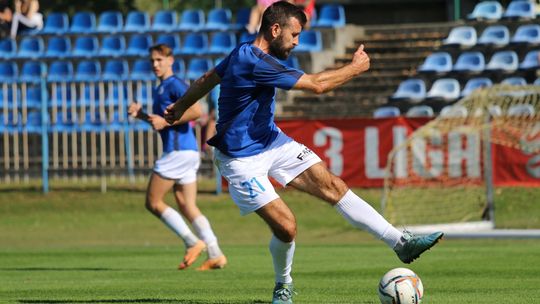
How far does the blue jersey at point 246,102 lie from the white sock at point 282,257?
30.2 inches

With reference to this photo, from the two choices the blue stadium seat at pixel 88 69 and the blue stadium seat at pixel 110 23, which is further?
the blue stadium seat at pixel 110 23

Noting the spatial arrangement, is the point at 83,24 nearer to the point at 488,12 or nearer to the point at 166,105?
the point at 488,12

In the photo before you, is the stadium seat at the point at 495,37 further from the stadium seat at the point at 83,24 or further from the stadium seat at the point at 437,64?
the stadium seat at the point at 83,24

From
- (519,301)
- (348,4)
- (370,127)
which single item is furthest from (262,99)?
(348,4)

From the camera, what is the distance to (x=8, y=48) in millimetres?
32125

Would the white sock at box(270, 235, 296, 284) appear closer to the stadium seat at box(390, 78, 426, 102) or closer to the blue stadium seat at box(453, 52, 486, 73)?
the stadium seat at box(390, 78, 426, 102)

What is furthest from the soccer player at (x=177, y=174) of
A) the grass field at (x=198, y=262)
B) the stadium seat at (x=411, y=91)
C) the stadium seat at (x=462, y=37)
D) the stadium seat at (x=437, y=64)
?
the stadium seat at (x=462, y=37)

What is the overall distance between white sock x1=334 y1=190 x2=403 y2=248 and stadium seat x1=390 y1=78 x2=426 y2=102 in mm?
17370

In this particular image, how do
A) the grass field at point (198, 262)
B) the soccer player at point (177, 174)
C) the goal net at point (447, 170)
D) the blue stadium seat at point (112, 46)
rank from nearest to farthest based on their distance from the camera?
the grass field at point (198, 262) < the soccer player at point (177, 174) < the goal net at point (447, 170) < the blue stadium seat at point (112, 46)

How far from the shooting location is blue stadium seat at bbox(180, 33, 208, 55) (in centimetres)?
2994

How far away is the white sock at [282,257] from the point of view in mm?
9500

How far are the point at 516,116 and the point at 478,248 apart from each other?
177 inches

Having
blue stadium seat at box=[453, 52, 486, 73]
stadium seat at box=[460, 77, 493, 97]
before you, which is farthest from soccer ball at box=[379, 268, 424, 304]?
blue stadium seat at box=[453, 52, 486, 73]

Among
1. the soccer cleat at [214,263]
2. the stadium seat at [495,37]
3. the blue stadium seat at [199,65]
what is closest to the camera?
the soccer cleat at [214,263]
